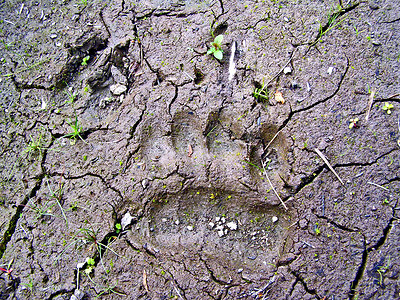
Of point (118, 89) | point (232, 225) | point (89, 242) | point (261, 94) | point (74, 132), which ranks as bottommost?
point (232, 225)

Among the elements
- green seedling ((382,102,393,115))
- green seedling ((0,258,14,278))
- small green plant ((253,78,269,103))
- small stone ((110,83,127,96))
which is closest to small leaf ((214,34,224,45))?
small green plant ((253,78,269,103))

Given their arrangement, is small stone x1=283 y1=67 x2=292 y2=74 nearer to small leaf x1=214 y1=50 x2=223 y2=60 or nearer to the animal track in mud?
small leaf x1=214 y1=50 x2=223 y2=60

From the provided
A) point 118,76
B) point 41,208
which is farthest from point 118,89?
point 41,208

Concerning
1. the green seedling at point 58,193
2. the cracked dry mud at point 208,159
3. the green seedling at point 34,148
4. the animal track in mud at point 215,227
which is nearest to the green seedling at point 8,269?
the cracked dry mud at point 208,159

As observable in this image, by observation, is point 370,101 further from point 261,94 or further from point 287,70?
point 261,94

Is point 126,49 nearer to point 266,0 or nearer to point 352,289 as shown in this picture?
point 266,0

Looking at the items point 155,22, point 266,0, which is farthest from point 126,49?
point 266,0
